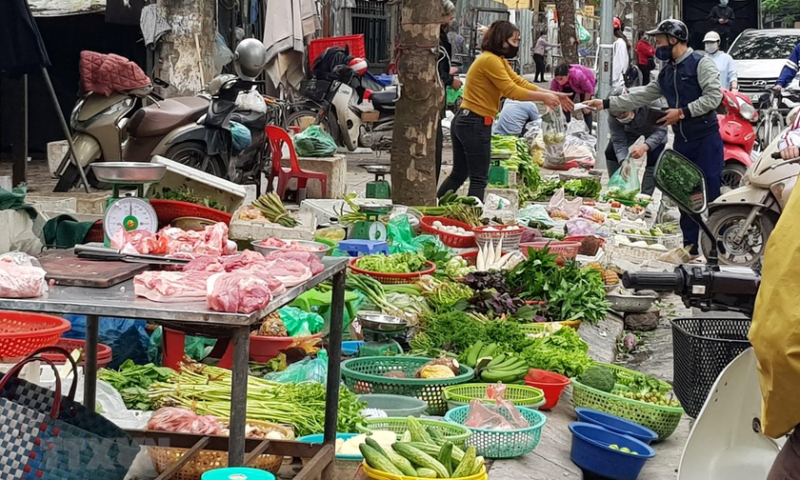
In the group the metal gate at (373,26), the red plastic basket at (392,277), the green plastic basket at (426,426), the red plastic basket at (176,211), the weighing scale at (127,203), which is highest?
the metal gate at (373,26)

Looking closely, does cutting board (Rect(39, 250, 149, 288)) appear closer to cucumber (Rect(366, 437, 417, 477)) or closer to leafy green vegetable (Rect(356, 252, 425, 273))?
cucumber (Rect(366, 437, 417, 477))

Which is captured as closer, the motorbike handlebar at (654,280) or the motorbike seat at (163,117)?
the motorbike handlebar at (654,280)

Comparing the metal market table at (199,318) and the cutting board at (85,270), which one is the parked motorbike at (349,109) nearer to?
the metal market table at (199,318)

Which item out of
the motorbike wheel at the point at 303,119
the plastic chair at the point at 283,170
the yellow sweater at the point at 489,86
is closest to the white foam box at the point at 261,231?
the yellow sweater at the point at 489,86

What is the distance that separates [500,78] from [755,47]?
15.2 metres

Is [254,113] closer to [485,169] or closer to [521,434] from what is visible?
[485,169]

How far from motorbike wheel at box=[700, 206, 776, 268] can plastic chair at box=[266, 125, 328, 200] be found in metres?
4.41

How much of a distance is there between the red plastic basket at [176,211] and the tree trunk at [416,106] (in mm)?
3006

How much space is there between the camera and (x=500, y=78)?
10.1m

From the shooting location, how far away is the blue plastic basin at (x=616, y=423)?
5.74 m

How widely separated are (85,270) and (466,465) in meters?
1.81

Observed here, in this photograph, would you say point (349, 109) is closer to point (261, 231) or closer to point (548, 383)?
point (261, 231)

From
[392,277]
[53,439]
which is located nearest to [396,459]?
[53,439]

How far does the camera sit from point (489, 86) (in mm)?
10242
